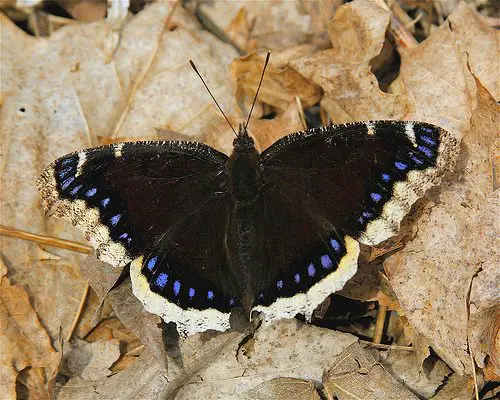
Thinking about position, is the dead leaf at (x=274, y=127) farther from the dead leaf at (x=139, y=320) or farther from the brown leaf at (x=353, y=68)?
the dead leaf at (x=139, y=320)

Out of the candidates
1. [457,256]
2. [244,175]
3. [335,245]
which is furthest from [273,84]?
[457,256]

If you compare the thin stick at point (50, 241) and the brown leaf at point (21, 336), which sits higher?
the thin stick at point (50, 241)

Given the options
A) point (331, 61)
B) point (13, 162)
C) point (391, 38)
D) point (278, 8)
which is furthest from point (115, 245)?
point (278, 8)

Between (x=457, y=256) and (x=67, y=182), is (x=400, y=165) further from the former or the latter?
(x=67, y=182)

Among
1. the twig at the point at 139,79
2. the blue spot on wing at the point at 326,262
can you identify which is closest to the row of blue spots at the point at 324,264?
the blue spot on wing at the point at 326,262

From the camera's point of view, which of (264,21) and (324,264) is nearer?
(324,264)

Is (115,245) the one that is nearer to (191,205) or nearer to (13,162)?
(191,205)
